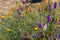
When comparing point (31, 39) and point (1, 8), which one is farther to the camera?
point (1, 8)

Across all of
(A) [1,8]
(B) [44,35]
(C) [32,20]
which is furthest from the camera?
(A) [1,8]

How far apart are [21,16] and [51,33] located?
0.58 m

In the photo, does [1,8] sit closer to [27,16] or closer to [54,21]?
[27,16]

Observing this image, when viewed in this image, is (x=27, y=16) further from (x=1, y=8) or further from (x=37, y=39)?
(x=1, y=8)

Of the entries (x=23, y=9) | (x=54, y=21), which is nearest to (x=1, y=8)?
(x=23, y=9)

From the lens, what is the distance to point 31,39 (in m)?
3.44

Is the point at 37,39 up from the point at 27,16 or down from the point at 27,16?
down

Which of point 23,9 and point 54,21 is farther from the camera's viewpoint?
point 23,9

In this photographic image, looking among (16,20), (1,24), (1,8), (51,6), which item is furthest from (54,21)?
(1,8)

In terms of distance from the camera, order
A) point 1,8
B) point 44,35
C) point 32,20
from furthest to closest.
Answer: point 1,8 → point 32,20 → point 44,35

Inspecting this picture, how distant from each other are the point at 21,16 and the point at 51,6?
0.52m

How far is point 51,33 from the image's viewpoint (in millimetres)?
3438

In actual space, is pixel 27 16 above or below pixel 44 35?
above

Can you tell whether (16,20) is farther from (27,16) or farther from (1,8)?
(1,8)
